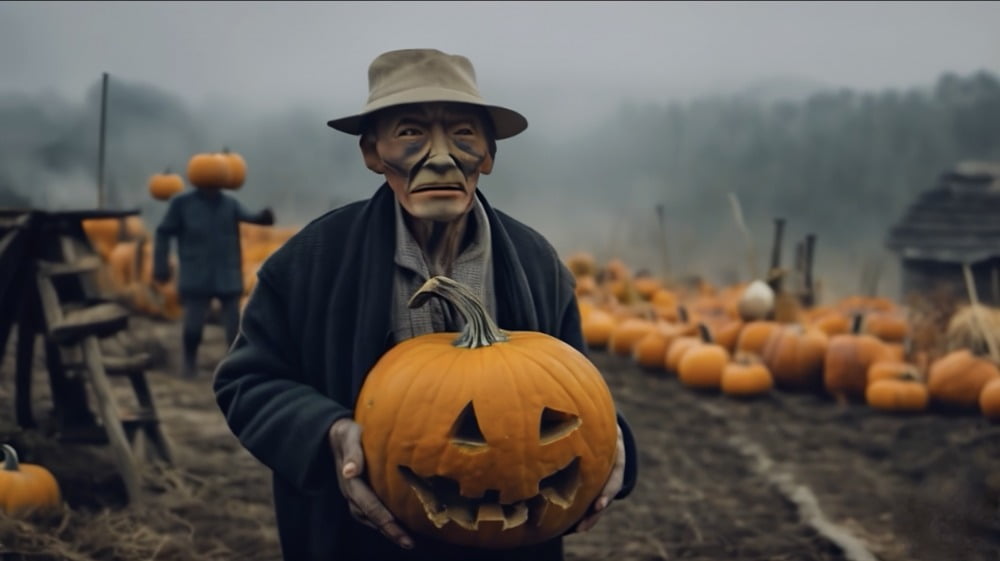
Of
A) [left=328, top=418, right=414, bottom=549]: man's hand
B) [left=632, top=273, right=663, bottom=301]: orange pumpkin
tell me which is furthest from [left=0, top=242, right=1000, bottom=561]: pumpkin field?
[left=328, top=418, right=414, bottom=549]: man's hand

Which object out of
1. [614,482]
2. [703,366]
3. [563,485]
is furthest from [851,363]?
[563,485]

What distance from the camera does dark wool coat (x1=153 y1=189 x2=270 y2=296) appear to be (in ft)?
27.6

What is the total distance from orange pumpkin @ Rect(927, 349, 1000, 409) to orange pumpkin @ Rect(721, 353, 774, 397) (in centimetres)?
113

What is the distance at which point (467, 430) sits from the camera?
2.70 m

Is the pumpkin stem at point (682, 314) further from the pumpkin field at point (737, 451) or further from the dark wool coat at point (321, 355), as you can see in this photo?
the dark wool coat at point (321, 355)

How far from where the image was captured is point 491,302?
118 inches

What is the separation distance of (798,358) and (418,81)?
20.5 ft

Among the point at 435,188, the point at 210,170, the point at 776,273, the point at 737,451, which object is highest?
the point at 435,188

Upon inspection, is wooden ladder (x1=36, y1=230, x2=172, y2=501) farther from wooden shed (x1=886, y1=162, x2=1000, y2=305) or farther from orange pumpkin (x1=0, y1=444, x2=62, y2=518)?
wooden shed (x1=886, y1=162, x2=1000, y2=305)

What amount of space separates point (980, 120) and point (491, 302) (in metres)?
13.2

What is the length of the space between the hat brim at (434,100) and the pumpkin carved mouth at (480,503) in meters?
0.80

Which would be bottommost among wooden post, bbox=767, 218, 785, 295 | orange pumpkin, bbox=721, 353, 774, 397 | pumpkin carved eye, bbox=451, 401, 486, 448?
orange pumpkin, bbox=721, 353, 774, 397

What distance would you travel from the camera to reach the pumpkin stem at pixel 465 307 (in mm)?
2703

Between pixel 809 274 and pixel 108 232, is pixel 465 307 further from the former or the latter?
pixel 108 232
